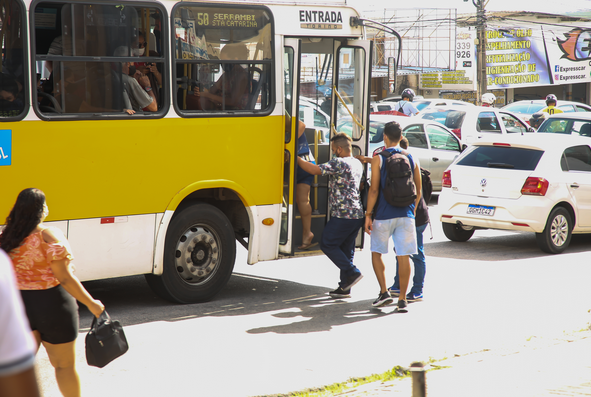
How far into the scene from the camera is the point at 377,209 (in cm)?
710

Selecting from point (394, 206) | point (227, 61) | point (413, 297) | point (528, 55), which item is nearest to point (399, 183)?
point (394, 206)

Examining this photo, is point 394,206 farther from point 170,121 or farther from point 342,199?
point 170,121

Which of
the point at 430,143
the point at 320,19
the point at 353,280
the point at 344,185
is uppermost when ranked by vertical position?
the point at 320,19

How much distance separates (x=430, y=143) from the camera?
15289 millimetres

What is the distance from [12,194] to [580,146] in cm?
818

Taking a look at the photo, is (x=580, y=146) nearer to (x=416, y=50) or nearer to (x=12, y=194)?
(x=12, y=194)

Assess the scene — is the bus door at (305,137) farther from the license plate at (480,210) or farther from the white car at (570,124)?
the white car at (570,124)

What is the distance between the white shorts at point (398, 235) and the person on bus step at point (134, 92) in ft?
7.82

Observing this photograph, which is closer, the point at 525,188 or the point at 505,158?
the point at 525,188

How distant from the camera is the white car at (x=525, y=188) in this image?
10102 mm

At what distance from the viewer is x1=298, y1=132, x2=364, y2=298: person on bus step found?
7195 mm

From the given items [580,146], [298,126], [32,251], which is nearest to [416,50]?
[580,146]

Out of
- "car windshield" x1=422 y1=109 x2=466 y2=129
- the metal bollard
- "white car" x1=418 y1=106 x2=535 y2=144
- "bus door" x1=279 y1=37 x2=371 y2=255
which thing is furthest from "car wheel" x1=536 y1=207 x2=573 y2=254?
the metal bollard

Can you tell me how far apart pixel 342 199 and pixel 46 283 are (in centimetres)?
372
